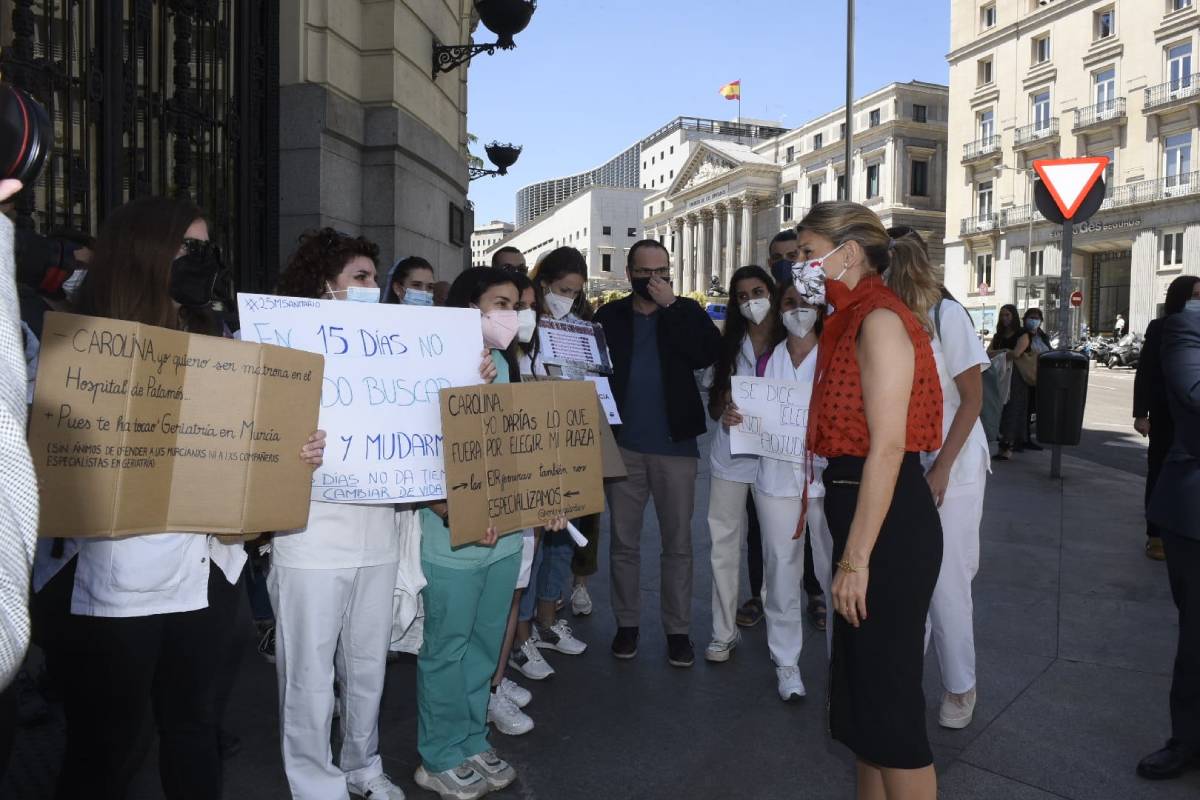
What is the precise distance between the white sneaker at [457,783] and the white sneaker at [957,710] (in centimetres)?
195

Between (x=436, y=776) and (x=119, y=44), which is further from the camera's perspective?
(x=119, y=44)

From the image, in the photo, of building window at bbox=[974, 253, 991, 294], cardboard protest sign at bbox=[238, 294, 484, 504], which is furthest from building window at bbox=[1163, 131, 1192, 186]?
cardboard protest sign at bbox=[238, 294, 484, 504]

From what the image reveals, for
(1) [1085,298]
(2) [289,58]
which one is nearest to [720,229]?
(1) [1085,298]

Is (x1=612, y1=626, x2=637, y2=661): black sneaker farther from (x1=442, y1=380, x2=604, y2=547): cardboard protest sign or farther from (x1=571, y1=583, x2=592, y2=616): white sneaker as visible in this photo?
(x1=442, y1=380, x2=604, y2=547): cardboard protest sign

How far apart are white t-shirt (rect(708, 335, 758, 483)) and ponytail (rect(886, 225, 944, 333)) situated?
145 cm

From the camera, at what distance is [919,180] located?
7438 centimetres

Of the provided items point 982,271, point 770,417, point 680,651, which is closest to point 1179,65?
point 982,271

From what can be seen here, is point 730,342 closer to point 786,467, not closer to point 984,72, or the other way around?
point 786,467

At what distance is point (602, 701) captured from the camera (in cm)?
411

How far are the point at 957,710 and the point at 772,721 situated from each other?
2.56 ft

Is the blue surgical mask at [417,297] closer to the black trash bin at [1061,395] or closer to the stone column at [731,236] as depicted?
the black trash bin at [1061,395]

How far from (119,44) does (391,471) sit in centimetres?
473

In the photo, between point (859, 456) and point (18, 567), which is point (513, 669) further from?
point (18, 567)

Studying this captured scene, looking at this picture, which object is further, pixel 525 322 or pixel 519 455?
pixel 525 322
